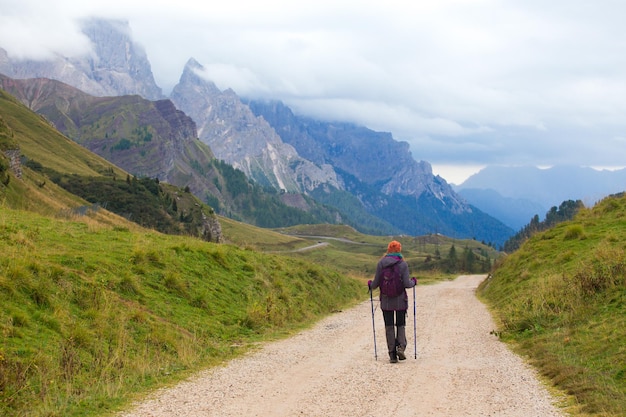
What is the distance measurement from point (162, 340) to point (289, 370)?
3909mm

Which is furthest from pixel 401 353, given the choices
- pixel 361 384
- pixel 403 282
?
pixel 361 384

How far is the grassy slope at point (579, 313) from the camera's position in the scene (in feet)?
37.1

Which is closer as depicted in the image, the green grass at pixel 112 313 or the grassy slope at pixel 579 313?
the green grass at pixel 112 313

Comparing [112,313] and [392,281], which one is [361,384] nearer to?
[392,281]

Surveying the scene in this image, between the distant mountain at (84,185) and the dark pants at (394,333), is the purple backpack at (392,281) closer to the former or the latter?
the dark pants at (394,333)

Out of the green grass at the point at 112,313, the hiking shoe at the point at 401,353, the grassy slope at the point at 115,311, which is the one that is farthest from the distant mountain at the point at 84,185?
the hiking shoe at the point at 401,353

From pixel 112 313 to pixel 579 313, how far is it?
46.5ft

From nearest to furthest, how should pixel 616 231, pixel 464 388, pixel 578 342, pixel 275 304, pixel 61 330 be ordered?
Answer: pixel 464 388 → pixel 61 330 → pixel 578 342 → pixel 275 304 → pixel 616 231

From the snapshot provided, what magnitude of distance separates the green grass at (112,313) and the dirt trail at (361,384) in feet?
3.77

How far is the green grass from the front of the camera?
35.6 feet

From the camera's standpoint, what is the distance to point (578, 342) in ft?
47.3

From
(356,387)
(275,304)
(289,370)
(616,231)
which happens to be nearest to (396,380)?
(356,387)

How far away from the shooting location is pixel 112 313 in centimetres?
Result: 1467

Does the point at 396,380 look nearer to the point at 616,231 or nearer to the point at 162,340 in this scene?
the point at 162,340
